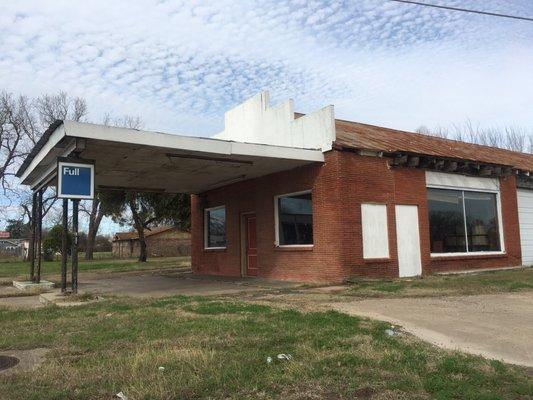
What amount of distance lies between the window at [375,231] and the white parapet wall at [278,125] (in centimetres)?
229

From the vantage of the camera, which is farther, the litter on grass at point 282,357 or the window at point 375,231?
the window at point 375,231

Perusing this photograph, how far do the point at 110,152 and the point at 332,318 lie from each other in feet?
26.2

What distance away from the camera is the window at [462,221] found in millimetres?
17672

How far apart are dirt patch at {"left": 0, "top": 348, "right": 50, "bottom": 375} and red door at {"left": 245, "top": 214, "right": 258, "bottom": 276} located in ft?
39.7

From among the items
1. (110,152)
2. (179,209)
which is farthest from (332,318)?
(179,209)

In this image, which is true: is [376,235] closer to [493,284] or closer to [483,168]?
[493,284]

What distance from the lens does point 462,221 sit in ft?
61.2

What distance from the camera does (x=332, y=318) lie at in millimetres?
8547

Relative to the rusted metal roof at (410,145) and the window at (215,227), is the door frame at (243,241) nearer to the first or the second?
the window at (215,227)

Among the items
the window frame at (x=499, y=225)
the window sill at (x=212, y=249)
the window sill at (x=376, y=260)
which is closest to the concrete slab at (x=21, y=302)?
the window sill at (x=212, y=249)

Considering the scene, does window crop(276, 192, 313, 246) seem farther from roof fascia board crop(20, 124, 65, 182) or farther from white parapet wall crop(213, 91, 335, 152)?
roof fascia board crop(20, 124, 65, 182)

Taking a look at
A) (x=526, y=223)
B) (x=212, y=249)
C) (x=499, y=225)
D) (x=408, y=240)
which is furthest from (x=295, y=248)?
(x=526, y=223)

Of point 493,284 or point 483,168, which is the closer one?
point 493,284

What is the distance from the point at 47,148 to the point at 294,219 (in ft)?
24.8
